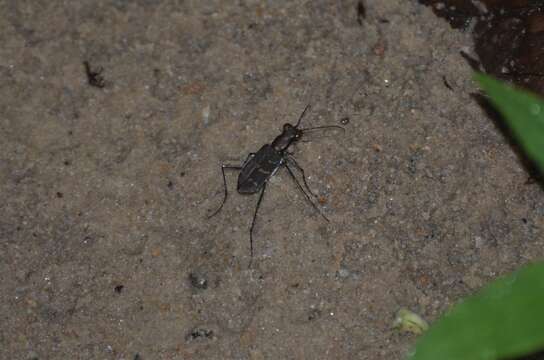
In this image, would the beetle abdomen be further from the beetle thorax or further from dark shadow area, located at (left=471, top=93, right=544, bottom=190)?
dark shadow area, located at (left=471, top=93, right=544, bottom=190)

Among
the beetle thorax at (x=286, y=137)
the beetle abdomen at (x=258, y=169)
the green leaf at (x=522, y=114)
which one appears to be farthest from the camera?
the beetle thorax at (x=286, y=137)

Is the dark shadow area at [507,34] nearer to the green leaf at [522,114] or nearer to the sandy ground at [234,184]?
the sandy ground at [234,184]

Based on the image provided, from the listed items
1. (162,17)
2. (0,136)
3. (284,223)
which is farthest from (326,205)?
(0,136)

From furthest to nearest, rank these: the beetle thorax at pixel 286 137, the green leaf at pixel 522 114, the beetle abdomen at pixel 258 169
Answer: the beetle thorax at pixel 286 137
the beetle abdomen at pixel 258 169
the green leaf at pixel 522 114

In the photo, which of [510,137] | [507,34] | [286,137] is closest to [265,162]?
[286,137]

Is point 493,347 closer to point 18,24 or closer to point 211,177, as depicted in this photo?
point 211,177

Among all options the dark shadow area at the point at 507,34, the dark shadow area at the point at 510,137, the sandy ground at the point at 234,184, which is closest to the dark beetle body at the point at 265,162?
the sandy ground at the point at 234,184
